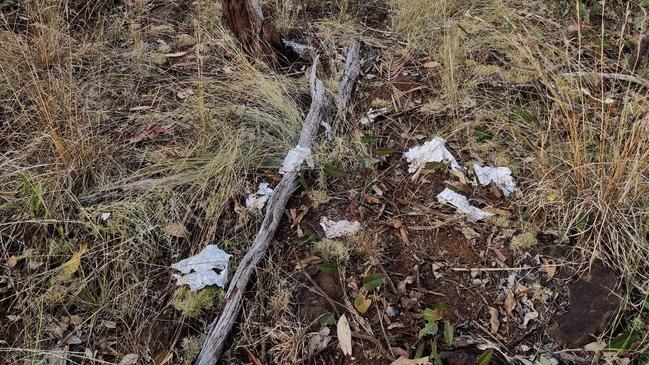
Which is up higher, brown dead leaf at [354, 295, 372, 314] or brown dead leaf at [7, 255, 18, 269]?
brown dead leaf at [7, 255, 18, 269]

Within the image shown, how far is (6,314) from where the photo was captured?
1.99 meters

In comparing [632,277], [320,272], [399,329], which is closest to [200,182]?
[320,272]

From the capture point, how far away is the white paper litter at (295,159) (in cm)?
244

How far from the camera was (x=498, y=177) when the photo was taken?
242 cm

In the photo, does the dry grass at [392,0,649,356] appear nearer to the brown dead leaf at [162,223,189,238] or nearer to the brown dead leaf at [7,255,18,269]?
the brown dead leaf at [162,223,189,238]

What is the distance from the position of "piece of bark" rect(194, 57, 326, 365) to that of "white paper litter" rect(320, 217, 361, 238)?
0.65ft

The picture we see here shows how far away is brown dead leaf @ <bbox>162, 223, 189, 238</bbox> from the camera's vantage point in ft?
7.24

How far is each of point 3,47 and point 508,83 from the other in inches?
108

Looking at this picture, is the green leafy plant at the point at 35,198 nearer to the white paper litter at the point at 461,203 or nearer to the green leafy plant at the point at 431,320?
the green leafy plant at the point at 431,320

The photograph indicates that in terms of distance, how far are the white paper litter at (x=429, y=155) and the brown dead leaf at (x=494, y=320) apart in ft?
2.41

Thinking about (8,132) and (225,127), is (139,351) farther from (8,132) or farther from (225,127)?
(8,132)

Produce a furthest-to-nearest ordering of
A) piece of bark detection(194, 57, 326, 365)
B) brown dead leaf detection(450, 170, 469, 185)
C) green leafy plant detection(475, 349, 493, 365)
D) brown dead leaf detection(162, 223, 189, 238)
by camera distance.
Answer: brown dead leaf detection(450, 170, 469, 185) → brown dead leaf detection(162, 223, 189, 238) → piece of bark detection(194, 57, 326, 365) → green leafy plant detection(475, 349, 493, 365)

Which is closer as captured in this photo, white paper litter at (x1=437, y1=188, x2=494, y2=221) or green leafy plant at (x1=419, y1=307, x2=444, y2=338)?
green leafy plant at (x1=419, y1=307, x2=444, y2=338)

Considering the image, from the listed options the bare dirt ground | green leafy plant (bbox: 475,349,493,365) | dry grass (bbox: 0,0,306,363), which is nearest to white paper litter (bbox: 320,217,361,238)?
the bare dirt ground
